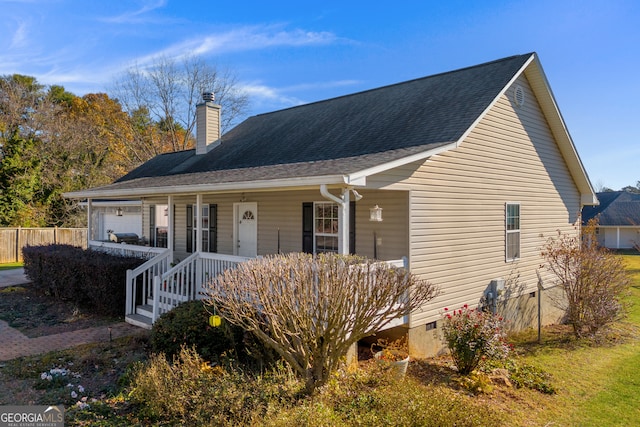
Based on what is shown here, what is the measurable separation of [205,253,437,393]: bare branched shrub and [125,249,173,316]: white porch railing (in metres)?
4.88

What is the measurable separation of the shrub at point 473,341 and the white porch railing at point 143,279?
259 inches

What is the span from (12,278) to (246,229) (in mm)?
10246

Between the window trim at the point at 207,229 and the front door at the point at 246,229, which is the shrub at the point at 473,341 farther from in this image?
the window trim at the point at 207,229

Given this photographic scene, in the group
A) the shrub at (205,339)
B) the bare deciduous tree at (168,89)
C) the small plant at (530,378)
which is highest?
the bare deciduous tree at (168,89)

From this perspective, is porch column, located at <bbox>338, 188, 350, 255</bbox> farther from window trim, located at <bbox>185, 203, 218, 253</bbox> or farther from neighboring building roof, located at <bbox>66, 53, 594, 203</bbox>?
window trim, located at <bbox>185, 203, 218, 253</bbox>

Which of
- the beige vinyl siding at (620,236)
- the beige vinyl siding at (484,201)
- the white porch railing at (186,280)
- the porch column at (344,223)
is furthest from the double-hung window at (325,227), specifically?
the beige vinyl siding at (620,236)

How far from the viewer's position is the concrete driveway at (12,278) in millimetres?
14142

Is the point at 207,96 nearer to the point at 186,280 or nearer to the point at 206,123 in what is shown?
the point at 206,123

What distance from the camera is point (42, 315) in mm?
10031

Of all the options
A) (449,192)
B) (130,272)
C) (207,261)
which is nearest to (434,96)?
(449,192)

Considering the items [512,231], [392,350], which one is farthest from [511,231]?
[392,350]

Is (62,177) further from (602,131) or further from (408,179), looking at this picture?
(602,131)

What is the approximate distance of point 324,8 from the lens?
15.0 metres

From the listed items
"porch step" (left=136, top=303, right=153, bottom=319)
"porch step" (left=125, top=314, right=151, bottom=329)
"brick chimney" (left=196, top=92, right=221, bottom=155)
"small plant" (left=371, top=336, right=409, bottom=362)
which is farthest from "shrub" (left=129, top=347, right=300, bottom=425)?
"brick chimney" (left=196, top=92, right=221, bottom=155)
